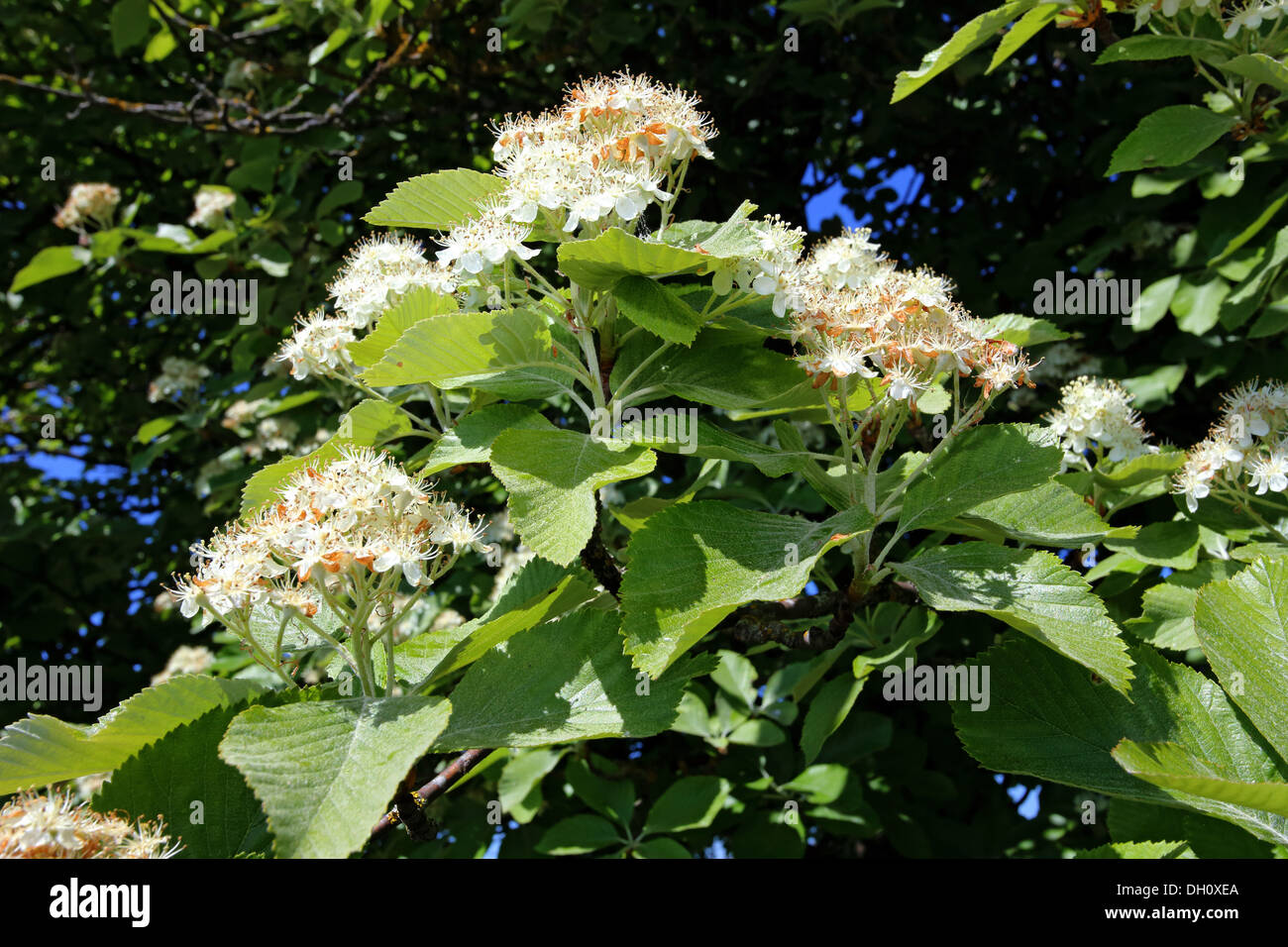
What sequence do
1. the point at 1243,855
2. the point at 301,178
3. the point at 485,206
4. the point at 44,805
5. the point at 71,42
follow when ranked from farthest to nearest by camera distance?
the point at 71,42 < the point at 301,178 < the point at 485,206 < the point at 1243,855 < the point at 44,805

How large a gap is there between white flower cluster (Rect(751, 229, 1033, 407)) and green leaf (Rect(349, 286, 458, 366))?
1.83ft

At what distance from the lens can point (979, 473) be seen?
161 cm

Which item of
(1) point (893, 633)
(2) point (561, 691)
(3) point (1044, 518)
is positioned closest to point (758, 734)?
(1) point (893, 633)

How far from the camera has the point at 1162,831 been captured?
1.79m

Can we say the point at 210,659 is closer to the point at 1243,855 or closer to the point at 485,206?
the point at 485,206

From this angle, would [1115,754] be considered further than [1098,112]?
No

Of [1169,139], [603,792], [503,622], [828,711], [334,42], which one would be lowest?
[603,792]

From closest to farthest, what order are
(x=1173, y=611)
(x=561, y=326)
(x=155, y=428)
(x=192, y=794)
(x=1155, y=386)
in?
(x=192, y=794) → (x=561, y=326) → (x=1173, y=611) → (x=1155, y=386) → (x=155, y=428)

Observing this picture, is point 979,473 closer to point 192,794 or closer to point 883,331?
point 883,331

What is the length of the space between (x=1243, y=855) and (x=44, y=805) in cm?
176

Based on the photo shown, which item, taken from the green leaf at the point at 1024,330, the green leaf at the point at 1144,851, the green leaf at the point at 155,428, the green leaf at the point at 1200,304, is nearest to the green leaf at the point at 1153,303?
the green leaf at the point at 1200,304
